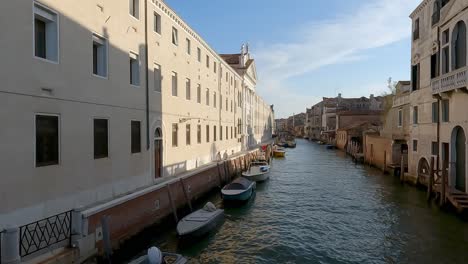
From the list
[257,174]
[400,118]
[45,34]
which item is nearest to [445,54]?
[400,118]

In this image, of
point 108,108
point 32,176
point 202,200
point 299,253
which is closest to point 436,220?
point 299,253

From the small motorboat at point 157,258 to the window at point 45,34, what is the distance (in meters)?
5.35

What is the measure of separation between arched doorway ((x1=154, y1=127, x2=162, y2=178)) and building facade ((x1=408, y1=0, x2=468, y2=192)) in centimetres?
1208

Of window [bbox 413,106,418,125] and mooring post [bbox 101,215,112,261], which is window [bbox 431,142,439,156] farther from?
mooring post [bbox 101,215,112,261]

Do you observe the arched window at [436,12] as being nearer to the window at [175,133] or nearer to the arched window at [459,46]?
the arched window at [459,46]

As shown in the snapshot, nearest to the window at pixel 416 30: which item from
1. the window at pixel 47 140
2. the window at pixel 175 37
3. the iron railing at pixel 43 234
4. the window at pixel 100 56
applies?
the window at pixel 175 37

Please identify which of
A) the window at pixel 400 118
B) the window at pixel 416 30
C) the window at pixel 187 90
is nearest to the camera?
the window at pixel 187 90

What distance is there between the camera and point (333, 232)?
12.4 meters

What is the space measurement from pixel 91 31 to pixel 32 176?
15.3 ft

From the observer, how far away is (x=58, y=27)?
8.95m

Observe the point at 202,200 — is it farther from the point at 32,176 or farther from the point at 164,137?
the point at 32,176

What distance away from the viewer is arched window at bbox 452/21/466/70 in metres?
14.2

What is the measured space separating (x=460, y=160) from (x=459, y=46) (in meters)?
4.79

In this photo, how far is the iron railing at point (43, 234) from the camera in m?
7.02
